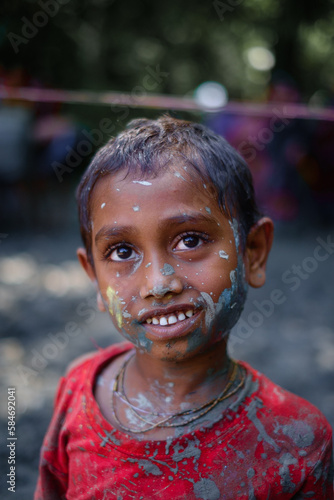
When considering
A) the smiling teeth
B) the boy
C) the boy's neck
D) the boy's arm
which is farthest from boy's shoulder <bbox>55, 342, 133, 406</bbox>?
the boy's arm

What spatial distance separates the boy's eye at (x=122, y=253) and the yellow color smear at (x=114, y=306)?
9 cm

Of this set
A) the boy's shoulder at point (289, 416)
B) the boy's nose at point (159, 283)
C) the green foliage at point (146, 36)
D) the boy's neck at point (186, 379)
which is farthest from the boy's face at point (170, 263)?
the green foliage at point (146, 36)

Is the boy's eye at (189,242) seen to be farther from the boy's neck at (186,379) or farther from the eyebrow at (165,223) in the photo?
the boy's neck at (186,379)

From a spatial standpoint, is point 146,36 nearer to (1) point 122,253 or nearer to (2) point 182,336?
(1) point 122,253

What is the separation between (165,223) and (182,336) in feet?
1.01

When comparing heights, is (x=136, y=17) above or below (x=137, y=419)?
above

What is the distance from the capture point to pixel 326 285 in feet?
15.2

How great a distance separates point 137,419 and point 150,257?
1.76 ft

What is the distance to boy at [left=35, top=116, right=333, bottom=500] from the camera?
1264 millimetres

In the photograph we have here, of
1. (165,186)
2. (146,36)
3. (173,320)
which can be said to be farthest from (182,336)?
(146,36)

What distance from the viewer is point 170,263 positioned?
1.25 m

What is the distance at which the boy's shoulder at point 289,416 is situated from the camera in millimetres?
1367

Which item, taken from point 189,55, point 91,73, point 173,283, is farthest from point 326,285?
point 189,55

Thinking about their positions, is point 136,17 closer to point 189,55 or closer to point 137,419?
point 189,55
